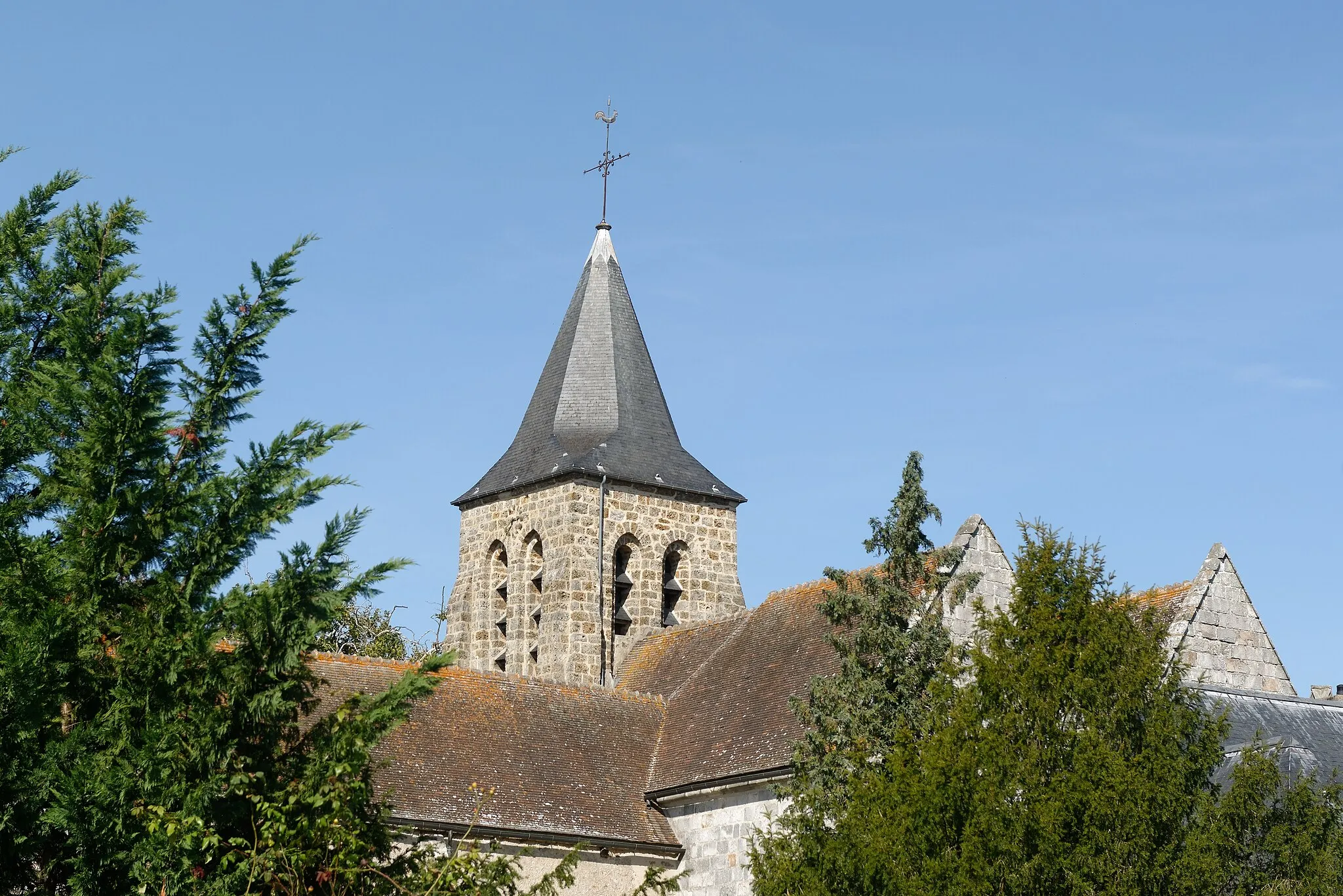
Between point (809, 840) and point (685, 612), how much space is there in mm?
14166

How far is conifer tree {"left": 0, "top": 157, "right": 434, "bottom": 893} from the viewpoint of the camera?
26.6ft

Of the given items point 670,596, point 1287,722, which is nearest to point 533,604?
point 670,596

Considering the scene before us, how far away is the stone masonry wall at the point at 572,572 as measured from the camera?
25094 millimetres

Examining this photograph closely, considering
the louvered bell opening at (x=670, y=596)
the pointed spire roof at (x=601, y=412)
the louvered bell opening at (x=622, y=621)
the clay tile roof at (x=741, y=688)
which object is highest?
the pointed spire roof at (x=601, y=412)

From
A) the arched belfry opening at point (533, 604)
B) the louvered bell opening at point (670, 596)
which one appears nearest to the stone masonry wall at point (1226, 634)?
the louvered bell opening at point (670, 596)

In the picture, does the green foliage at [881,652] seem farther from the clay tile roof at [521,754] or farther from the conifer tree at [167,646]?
the conifer tree at [167,646]

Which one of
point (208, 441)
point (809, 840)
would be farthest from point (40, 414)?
point (809, 840)

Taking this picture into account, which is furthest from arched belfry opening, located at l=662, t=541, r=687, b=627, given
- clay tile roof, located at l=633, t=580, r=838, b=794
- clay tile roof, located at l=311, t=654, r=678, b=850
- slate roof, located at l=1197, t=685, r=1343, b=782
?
slate roof, located at l=1197, t=685, r=1343, b=782

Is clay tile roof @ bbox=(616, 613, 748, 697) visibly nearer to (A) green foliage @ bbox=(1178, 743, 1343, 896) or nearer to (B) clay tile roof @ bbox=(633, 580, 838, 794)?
(B) clay tile roof @ bbox=(633, 580, 838, 794)

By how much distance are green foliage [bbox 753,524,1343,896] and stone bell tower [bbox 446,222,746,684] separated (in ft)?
45.0

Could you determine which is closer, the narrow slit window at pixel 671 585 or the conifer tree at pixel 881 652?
the conifer tree at pixel 881 652

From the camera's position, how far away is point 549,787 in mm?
19266

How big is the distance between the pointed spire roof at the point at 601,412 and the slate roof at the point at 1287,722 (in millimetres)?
11802

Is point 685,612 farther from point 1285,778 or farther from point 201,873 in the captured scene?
point 201,873
